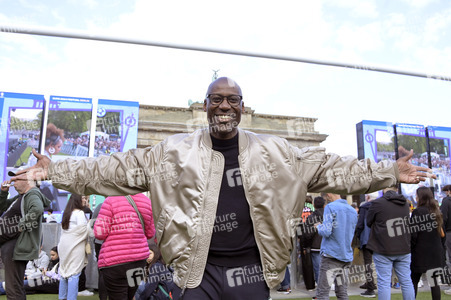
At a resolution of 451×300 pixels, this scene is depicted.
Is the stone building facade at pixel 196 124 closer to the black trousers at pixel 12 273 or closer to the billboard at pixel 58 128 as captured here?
the billboard at pixel 58 128

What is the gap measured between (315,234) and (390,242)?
237 cm

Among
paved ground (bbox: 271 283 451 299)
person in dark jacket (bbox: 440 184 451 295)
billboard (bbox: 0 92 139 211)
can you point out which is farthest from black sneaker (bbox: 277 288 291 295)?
billboard (bbox: 0 92 139 211)

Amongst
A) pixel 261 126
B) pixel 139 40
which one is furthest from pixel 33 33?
pixel 261 126

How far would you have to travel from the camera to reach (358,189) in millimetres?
2609

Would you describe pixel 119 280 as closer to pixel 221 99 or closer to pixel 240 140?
pixel 240 140

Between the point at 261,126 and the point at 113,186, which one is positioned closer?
the point at 113,186

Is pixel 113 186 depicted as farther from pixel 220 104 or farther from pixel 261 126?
pixel 261 126

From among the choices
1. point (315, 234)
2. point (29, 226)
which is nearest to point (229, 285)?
point (29, 226)

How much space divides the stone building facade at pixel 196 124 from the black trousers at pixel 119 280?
1865 centimetres

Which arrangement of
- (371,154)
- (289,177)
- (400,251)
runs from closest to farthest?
(289,177), (400,251), (371,154)

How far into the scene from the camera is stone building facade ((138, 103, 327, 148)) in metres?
24.8

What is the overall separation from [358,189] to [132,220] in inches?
128

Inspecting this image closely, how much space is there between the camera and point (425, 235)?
6.67 metres

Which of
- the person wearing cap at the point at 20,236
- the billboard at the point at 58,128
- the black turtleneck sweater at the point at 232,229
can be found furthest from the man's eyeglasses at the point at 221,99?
the billboard at the point at 58,128
